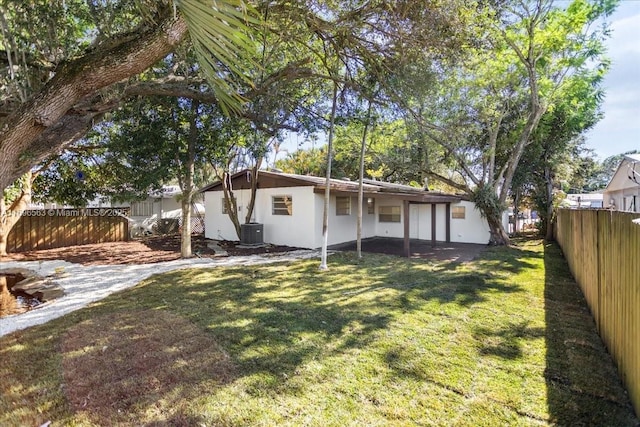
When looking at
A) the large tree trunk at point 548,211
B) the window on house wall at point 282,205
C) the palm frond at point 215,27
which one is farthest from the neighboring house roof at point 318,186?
the palm frond at point 215,27

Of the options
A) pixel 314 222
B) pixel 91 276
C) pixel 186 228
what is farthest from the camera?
pixel 314 222

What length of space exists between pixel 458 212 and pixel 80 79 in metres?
15.5

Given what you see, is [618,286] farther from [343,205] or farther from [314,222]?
[343,205]

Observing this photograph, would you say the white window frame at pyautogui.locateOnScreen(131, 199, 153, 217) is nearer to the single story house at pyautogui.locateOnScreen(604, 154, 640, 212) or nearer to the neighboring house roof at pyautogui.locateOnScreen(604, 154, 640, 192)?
the single story house at pyautogui.locateOnScreen(604, 154, 640, 212)

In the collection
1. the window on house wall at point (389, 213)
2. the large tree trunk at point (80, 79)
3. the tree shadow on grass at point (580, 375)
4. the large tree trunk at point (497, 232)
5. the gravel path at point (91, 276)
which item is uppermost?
the large tree trunk at point (80, 79)

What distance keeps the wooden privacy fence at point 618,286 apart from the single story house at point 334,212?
661 cm

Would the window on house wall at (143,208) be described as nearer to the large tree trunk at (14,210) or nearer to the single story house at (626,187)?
the large tree trunk at (14,210)

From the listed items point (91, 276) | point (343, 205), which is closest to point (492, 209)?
point (343, 205)

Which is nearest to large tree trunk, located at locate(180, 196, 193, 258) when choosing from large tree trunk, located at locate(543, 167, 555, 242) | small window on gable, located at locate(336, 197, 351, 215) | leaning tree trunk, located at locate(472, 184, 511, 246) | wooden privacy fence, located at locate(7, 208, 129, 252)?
small window on gable, located at locate(336, 197, 351, 215)

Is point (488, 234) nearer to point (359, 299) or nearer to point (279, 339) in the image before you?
point (359, 299)

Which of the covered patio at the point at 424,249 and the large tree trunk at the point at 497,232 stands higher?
the large tree trunk at the point at 497,232

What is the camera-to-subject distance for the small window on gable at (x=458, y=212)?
15.6 meters

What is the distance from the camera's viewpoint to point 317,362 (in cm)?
367

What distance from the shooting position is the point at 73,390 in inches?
121
